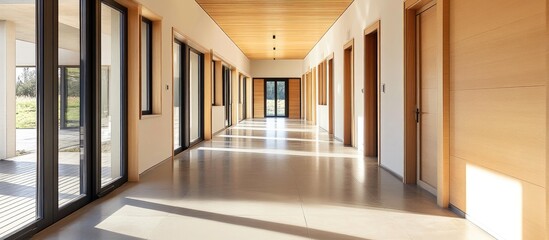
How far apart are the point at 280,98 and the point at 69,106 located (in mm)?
21042

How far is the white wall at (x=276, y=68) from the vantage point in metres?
24.0

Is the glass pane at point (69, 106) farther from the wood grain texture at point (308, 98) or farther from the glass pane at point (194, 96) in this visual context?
the wood grain texture at point (308, 98)

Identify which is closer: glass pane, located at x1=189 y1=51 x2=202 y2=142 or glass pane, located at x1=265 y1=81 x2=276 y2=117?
glass pane, located at x1=189 y1=51 x2=202 y2=142

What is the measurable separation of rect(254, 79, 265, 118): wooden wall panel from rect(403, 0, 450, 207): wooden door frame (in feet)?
63.7

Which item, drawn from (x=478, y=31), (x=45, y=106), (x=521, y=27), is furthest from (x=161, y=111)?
(x=521, y=27)

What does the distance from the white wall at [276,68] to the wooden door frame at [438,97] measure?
60.9 feet

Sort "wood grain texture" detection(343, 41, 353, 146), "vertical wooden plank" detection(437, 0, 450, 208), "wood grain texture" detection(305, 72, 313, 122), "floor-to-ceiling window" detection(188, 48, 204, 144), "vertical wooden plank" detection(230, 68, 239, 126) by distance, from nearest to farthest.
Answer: "vertical wooden plank" detection(437, 0, 450, 208) < "wood grain texture" detection(343, 41, 353, 146) < "floor-to-ceiling window" detection(188, 48, 204, 144) < "vertical wooden plank" detection(230, 68, 239, 126) < "wood grain texture" detection(305, 72, 313, 122)

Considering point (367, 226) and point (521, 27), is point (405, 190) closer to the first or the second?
point (367, 226)

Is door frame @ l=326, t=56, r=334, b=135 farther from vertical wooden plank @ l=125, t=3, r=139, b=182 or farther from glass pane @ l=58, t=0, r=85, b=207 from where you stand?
A: glass pane @ l=58, t=0, r=85, b=207

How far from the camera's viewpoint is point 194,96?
34.4 ft

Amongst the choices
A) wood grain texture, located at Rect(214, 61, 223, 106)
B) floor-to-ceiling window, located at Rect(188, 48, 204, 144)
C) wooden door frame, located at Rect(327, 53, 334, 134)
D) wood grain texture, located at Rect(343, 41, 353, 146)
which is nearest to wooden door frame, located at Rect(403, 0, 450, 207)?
wood grain texture, located at Rect(343, 41, 353, 146)

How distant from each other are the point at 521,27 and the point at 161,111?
5222 millimetres

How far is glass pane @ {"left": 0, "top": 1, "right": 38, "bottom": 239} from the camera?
10.3 ft

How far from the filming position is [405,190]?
16.8ft
